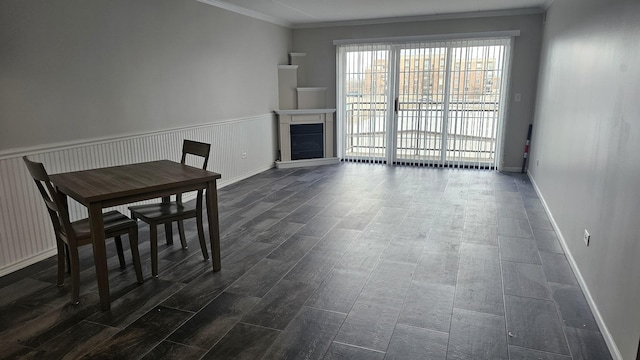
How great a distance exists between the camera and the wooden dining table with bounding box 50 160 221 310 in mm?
2445

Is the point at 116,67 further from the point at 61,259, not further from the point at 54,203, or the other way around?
the point at 61,259

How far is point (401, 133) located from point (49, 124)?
511 cm

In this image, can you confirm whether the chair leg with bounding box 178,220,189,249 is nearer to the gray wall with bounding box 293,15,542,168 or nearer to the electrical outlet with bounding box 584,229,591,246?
the electrical outlet with bounding box 584,229,591,246

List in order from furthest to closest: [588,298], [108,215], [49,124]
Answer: [49,124]
[108,215]
[588,298]

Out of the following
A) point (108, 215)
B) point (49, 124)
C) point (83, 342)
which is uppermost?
point (49, 124)

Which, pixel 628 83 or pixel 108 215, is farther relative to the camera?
pixel 108 215

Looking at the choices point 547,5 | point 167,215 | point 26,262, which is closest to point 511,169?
point 547,5

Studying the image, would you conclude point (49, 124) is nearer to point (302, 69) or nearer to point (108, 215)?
point (108, 215)

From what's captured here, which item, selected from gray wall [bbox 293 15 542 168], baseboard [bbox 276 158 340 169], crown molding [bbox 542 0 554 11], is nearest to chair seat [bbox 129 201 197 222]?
baseboard [bbox 276 158 340 169]

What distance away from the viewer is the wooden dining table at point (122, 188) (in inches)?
96.3

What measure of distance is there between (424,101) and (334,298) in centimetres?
479

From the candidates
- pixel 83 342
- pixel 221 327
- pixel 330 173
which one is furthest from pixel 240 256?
pixel 330 173

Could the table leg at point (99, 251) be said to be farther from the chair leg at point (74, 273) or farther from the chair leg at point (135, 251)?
the chair leg at point (135, 251)

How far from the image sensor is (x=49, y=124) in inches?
131
